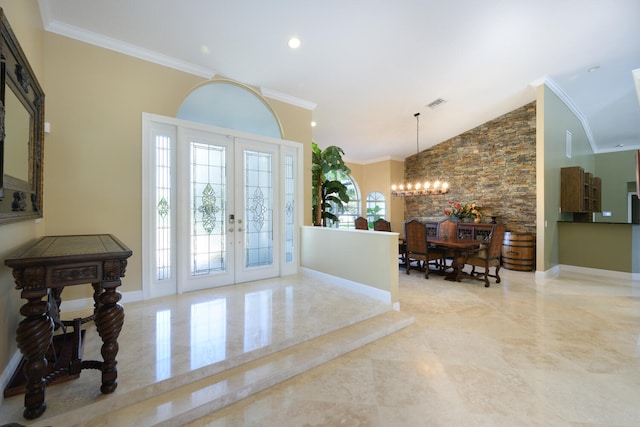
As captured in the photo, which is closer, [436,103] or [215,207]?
[215,207]

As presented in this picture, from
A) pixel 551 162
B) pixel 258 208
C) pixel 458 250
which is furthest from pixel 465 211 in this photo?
pixel 258 208

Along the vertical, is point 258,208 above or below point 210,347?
above

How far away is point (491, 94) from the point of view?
217 inches

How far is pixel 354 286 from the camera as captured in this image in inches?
146

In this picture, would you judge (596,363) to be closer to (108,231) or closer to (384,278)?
(384,278)

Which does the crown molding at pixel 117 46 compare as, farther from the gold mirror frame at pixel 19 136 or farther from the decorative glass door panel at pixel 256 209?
the decorative glass door panel at pixel 256 209

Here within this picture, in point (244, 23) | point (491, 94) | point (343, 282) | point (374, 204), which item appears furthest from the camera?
point (374, 204)

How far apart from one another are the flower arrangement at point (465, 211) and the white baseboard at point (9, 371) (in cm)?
794

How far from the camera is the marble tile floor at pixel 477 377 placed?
1.67 metres

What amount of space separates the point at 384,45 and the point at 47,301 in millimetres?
4361

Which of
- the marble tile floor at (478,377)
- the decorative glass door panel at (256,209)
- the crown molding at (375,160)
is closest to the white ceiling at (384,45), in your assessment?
the decorative glass door panel at (256,209)

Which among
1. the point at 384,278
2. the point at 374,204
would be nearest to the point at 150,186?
the point at 384,278

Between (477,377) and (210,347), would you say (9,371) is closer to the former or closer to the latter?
(210,347)

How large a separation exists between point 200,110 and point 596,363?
6.13 m
